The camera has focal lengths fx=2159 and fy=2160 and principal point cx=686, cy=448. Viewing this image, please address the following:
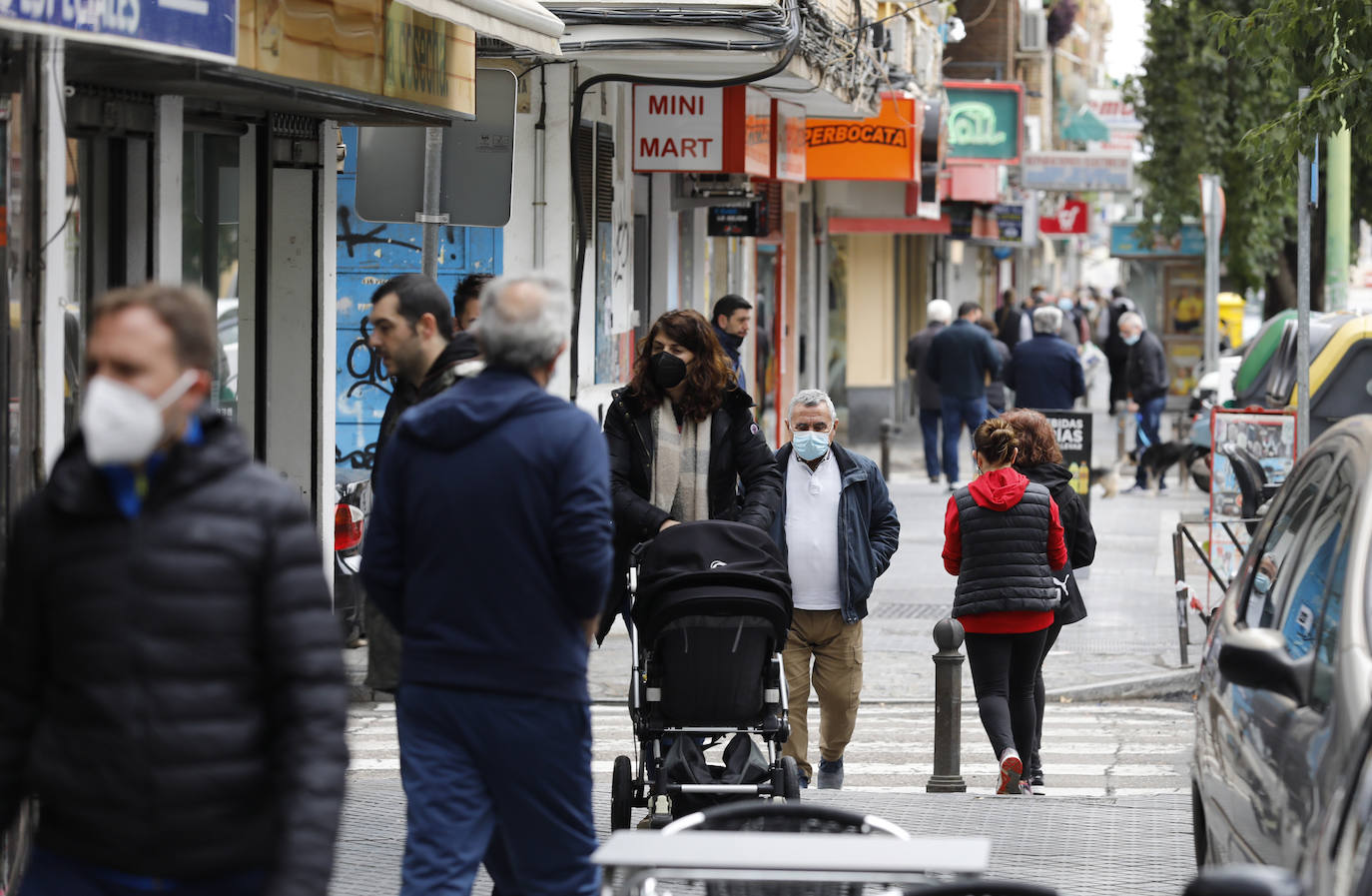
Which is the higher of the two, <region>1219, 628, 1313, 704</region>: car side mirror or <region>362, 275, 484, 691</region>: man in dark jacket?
<region>362, 275, 484, 691</region>: man in dark jacket

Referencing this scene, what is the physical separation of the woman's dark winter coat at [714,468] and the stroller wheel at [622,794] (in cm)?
63

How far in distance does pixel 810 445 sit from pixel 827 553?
1.42 feet

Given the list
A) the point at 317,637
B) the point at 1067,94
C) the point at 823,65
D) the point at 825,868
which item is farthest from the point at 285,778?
the point at 1067,94

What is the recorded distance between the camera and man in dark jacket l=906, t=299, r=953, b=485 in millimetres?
22641

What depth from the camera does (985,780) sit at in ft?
32.1

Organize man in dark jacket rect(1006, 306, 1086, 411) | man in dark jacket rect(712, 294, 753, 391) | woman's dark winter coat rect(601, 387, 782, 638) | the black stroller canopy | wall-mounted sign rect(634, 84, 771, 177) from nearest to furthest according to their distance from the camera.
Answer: the black stroller canopy, woman's dark winter coat rect(601, 387, 782, 638), man in dark jacket rect(712, 294, 753, 391), wall-mounted sign rect(634, 84, 771, 177), man in dark jacket rect(1006, 306, 1086, 411)

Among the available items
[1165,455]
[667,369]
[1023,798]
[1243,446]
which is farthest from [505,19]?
[1165,455]

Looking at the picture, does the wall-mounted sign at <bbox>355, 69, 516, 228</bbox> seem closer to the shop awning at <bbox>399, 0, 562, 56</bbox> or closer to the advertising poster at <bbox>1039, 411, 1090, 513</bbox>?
the shop awning at <bbox>399, 0, 562, 56</bbox>

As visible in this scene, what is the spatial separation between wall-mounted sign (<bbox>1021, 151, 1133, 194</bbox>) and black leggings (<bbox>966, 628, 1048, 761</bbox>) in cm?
2481

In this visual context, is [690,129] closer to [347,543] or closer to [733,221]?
[733,221]

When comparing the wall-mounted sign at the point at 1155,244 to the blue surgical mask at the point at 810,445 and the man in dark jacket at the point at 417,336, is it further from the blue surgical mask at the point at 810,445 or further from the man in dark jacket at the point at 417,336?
the man in dark jacket at the point at 417,336

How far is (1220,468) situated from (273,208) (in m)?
6.83

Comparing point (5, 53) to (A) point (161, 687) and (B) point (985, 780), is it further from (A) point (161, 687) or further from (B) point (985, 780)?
(B) point (985, 780)

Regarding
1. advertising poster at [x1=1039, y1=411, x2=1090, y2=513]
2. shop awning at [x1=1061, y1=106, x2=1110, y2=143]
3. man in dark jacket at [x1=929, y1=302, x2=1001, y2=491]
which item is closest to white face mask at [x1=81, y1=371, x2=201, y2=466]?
advertising poster at [x1=1039, y1=411, x2=1090, y2=513]
